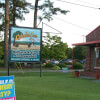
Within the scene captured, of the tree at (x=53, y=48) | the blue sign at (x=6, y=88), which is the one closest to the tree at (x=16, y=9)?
the tree at (x=53, y=48)

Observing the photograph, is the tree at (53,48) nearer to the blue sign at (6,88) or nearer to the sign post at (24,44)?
the sign post at (24,44)

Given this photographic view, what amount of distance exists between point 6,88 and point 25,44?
42.9ft

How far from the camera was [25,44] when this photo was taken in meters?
18.8

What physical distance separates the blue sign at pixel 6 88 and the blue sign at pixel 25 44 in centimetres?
1262

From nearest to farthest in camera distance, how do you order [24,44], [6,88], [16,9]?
[6,88] → [24,44] → [16,9]

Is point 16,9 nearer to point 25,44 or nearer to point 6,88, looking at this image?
point 25,44

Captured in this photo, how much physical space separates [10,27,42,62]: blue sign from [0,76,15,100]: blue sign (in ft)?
41.4

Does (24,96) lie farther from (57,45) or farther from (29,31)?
(57,45)

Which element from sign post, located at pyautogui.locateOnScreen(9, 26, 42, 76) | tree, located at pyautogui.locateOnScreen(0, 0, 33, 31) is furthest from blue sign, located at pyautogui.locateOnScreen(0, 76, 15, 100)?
tree, located at pyautogui.locateOnScreen(0, 0, 33, 31)

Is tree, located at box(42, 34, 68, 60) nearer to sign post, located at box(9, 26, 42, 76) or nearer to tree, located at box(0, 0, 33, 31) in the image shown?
tree, located at box(0, 0, 33, 31)

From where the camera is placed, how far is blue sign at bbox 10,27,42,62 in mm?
18484

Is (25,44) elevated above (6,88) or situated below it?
above

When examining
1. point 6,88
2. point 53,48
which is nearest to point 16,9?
point 53,48

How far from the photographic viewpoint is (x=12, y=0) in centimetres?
3572
